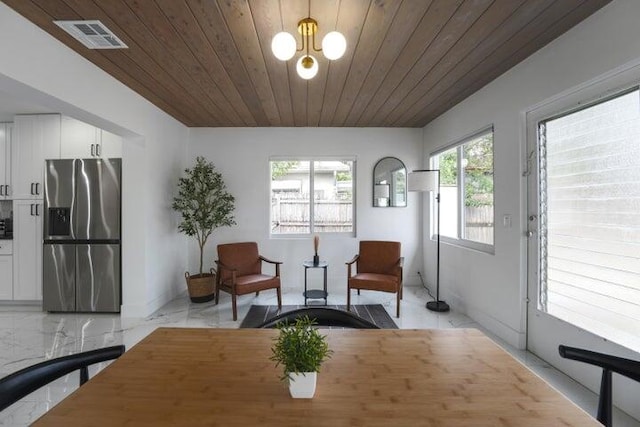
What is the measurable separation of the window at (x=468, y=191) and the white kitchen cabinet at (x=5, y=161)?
5.47 meters

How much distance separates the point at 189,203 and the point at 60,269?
1576mm

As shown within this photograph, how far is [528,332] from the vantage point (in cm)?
268

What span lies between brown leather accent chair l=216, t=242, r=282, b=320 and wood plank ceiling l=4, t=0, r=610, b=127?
180cm

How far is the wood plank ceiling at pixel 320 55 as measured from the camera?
190cm

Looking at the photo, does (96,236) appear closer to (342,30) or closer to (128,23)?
(128,23)

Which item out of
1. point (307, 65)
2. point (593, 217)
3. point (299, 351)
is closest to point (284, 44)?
point (307, 65)

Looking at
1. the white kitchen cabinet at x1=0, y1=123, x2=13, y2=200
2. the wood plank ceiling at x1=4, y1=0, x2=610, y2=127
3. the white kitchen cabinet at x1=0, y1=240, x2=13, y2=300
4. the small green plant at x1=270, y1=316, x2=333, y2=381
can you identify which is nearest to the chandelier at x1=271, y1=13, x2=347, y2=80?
the wood plank ceiling at x1=4, y1=0, x2=610, y2=127

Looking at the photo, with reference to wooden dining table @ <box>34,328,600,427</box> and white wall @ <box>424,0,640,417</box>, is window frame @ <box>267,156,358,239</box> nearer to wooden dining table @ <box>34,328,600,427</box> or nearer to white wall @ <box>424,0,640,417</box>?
white wall @ <box>424,0,640,417</box>

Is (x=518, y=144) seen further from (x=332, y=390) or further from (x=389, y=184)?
(x=332, y=390)

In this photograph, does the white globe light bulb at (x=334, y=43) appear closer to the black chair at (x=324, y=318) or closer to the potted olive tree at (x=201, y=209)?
the black chair at (x=324, y=318)

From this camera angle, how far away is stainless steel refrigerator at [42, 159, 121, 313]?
3551mm

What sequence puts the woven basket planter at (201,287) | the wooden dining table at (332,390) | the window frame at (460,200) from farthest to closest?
the woven basket planter at (201,287)
the window frame at (460,200)
the wooden dining table at (332,390)

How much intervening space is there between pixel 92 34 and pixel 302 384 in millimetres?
2644

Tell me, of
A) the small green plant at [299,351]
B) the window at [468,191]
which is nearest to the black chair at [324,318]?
the small green plant at [299,351]
